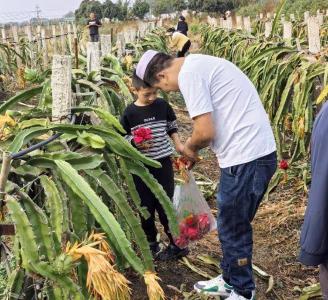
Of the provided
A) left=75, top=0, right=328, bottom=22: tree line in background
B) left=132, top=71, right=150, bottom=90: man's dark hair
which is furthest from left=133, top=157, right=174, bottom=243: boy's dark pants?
left=75, top=0, right=328, bottom=22: tree line in background

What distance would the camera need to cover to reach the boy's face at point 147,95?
10.6 feet

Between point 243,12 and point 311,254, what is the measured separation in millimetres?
31199

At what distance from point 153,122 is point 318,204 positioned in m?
1.80

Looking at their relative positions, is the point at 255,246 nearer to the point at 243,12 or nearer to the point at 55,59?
the point at 55,59

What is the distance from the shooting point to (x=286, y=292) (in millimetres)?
3352

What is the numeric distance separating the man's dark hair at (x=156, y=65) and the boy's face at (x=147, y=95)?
0.38 metres

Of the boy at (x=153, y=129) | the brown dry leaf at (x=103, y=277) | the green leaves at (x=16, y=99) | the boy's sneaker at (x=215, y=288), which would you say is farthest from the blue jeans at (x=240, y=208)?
the brown dry leaf at (x=103, y=277)

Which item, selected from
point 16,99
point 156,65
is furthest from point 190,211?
point 16,99

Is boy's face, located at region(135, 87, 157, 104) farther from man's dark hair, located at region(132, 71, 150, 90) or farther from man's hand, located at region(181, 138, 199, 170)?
man's hand, located at region(181, 138, 199, 170)

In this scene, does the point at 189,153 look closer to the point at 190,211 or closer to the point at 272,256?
the point at 190,211

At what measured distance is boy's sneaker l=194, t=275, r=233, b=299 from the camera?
10.3 ft

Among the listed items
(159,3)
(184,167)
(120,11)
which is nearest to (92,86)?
(184,167)

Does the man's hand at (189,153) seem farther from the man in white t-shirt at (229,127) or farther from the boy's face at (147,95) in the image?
the boy's face at (147,95)

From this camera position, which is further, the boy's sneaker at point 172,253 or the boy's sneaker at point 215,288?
the boy's sneaker at point 172,253
